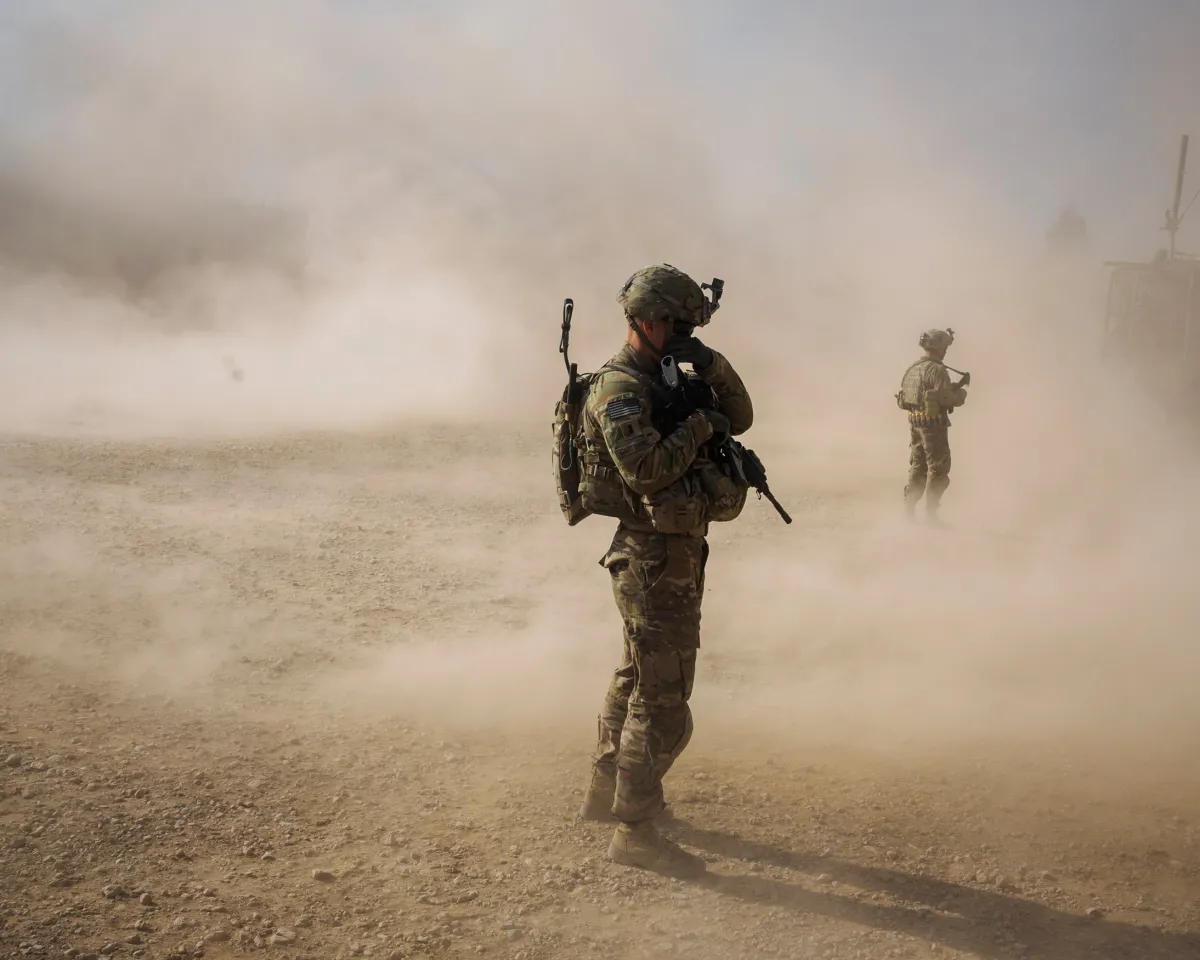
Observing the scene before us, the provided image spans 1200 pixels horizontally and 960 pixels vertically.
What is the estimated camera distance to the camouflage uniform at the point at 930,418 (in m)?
8.54

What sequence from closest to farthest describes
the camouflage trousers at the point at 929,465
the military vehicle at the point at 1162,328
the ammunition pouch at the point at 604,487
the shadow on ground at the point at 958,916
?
1. the shadow on ground at the point at 958,916
2. the ammunition pouch at the point at 604,487
3. the camouflage trousers at the point at 929,465
4. the military vehicle at the point at 1162,328

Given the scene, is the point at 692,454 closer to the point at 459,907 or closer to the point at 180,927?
the point at 459,907

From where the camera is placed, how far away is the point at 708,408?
3490 millimetres

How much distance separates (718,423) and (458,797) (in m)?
1.64

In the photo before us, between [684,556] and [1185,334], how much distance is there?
40.0 ft

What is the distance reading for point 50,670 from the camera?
4945 millimetres

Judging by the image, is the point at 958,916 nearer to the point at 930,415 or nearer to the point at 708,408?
the point at 708,408

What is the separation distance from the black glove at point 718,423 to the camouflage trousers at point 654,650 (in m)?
0.33

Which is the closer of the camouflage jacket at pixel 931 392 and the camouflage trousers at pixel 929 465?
the camouflage jacket at pixel 931 392

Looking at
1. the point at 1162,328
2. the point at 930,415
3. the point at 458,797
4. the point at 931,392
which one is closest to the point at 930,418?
the point at 930,415

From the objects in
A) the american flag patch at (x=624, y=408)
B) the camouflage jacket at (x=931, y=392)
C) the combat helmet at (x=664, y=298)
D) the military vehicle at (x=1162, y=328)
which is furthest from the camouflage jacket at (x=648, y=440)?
the military vehicle at (x=1162, y=328)

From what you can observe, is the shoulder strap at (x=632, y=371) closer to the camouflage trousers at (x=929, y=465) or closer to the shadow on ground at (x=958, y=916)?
the shadow on ground at (x=958, y=916)

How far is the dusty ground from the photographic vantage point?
3.12 m

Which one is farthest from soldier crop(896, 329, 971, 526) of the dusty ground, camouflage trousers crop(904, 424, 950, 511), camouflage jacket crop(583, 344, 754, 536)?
camouflage jacket crop(583, 344, 754, 536)
